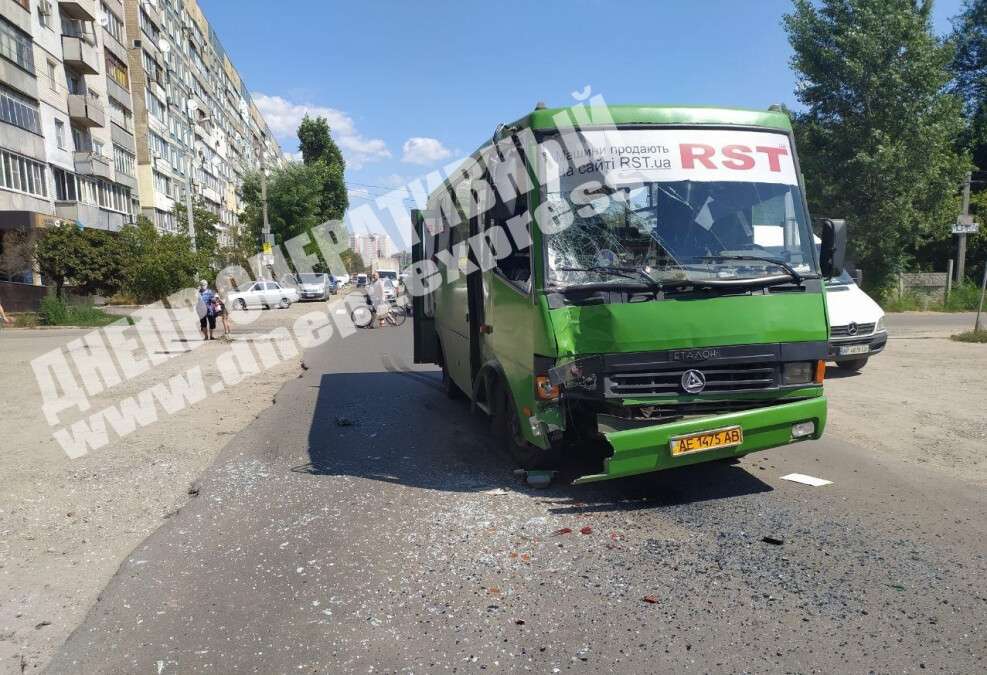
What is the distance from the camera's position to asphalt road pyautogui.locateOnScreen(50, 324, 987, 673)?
134 inches

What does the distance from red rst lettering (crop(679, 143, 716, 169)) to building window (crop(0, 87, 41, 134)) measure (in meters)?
32.1

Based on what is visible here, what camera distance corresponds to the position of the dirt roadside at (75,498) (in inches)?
158

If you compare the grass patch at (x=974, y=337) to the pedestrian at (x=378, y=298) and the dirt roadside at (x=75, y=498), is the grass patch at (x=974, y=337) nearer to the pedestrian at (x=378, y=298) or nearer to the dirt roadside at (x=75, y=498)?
the dirt roadside at (x=75, y=498)

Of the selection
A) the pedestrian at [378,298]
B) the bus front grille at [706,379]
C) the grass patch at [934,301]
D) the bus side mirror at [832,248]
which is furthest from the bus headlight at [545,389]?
the grass patch at [934,301]

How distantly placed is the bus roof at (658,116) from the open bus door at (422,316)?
16.2 ft

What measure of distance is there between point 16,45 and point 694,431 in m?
35.9

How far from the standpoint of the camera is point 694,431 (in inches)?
198

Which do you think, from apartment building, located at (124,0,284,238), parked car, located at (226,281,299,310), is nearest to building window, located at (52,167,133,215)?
apartment building, located at (124,0,284,238)

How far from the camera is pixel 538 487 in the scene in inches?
230

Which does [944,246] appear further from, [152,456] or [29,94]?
[29,94]

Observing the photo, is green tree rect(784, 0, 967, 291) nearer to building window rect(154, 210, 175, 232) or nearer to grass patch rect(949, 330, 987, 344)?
grass patch rect(949, 330, 987, 344)

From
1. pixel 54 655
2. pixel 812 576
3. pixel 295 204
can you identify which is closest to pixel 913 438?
pixel 812 576

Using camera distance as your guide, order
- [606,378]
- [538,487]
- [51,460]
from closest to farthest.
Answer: [606,378] < [538,487] < [51,460]

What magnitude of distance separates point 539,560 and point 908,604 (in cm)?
197
